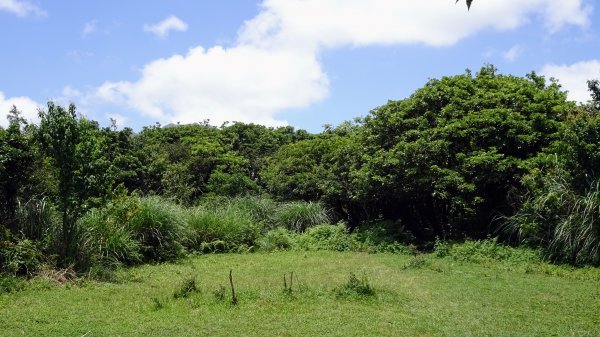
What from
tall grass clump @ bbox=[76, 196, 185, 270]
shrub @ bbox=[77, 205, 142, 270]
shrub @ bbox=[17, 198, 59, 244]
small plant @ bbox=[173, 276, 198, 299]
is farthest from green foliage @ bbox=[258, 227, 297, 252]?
small plant @ bbox=[173, 276, 198, 299]

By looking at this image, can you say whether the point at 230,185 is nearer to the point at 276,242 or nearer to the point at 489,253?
the point at 276,242

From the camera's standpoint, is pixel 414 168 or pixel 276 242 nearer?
pixel 414 168

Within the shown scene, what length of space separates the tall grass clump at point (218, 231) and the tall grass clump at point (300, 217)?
1.97 m

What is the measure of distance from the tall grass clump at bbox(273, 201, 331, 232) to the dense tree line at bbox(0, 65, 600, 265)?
0.99 meters

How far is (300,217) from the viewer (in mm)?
19484

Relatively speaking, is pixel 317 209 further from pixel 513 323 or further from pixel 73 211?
pixel 513 323

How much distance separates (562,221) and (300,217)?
29.8 ft

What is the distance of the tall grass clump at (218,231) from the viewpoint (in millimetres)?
16250

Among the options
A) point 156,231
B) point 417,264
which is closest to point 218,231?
point 156,231

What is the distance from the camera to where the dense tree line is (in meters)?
11.4

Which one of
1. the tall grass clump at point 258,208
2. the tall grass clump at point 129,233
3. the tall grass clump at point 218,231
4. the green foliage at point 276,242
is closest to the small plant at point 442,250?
the green foliage at point 276,242

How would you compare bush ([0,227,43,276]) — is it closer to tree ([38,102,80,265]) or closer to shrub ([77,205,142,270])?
tree ([38,102,80,265])

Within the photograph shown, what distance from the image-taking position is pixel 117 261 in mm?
12555

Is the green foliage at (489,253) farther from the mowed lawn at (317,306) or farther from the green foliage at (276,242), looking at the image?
the green foliage at (276,242)
